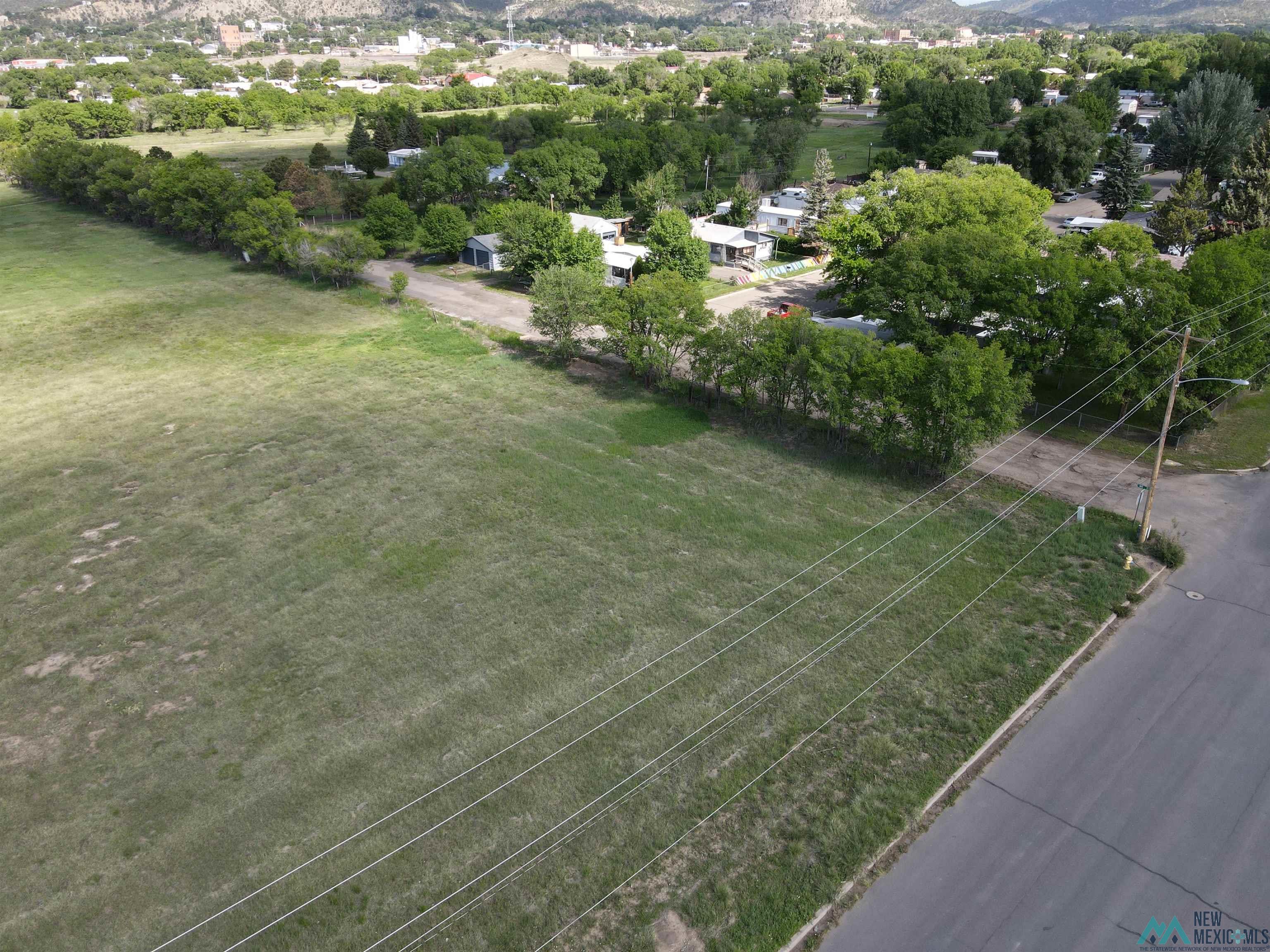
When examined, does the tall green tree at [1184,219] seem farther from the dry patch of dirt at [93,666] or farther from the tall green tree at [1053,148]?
the dry patch of dirt at [93,666]

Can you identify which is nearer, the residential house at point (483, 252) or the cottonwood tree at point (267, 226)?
the cottonwood tree at point (267, 226)

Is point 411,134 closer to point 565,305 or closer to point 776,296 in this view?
point 776,296

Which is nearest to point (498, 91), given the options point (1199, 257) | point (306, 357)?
point (306, 357)

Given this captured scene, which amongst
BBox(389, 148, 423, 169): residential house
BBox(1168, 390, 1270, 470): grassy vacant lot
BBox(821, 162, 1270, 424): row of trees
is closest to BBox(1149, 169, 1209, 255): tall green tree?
BBox(821, 162, 1270, 424): row of trees

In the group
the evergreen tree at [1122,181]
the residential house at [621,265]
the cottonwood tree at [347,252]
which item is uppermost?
the evergreen tree at [1122,181]

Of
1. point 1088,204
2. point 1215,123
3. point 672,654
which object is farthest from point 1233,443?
point 1215,123

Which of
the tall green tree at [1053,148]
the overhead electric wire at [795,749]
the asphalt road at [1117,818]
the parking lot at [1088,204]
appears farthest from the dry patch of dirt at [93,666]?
the tall green tree at [1053,148]

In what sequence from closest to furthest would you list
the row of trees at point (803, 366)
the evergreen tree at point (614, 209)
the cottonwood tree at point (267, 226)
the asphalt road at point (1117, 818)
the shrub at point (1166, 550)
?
the asphalt road at point (1117, 818) → the shrub at point (1166, 550) → the row of trees at point (803, 366) → the cottonwood tree at point (267, 226) → the evergreen tree at point (614, 209)
